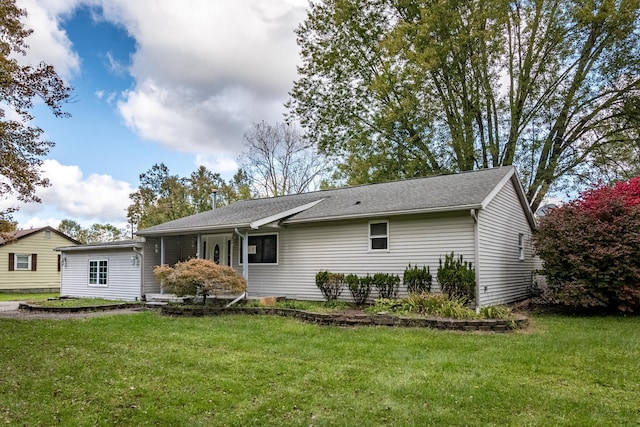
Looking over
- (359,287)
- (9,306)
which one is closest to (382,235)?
(359,287)

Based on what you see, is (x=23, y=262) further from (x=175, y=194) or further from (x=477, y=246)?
(x=477, y=246)

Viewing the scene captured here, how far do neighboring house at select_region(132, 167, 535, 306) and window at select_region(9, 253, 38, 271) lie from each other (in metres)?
14.3

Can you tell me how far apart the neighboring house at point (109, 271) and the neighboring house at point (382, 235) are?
182 mm

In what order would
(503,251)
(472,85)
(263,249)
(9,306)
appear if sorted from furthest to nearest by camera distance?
(472,85) → (9,306) → (263,249) → (503,251)

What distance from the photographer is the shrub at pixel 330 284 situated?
12.9 metres

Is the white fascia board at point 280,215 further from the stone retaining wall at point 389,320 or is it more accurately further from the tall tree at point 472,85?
the tall tree at point 472,85

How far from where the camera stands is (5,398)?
4.88 meters

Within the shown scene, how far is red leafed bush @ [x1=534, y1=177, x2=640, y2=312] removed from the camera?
35.1 feet

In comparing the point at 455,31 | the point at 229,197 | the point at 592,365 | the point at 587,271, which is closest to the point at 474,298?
the point at 587,271

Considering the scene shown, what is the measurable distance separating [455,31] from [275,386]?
20752 mm

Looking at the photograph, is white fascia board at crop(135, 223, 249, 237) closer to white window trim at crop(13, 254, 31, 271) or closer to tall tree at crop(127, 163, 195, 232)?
white window trim at crop(13, 254, 31, 271)

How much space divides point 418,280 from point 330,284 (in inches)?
106

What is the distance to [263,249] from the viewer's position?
1511 centimetres

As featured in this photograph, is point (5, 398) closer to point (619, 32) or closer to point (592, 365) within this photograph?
point (592, 365)
